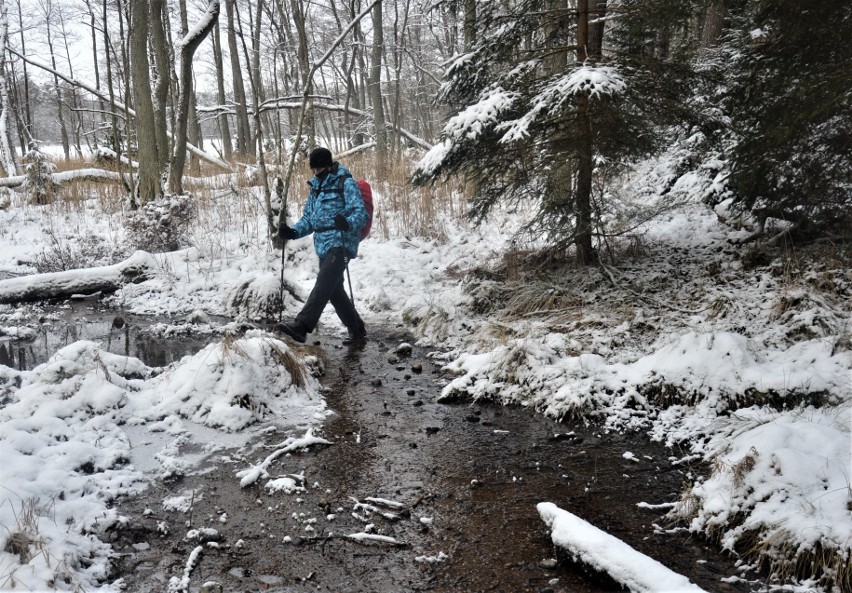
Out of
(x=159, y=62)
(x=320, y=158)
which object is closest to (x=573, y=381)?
(x=320, y=158)

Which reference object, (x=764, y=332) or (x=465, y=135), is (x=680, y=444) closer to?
(x=764, y=332)

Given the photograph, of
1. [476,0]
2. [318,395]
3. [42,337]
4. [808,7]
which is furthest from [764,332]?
[42,337]

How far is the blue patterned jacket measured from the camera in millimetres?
6023

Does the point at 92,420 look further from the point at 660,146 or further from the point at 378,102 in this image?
the point at 378,102

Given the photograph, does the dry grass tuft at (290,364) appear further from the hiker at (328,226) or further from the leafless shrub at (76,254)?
the leafless shrub at (76,254)

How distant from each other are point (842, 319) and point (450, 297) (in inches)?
154

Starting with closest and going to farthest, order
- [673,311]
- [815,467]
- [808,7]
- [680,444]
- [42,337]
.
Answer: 1. [815,467]
2. [680,444]
3. [808,7]
4. [673,311]
5. [42,337]

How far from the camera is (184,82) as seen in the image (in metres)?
9.97

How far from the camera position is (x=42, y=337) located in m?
6.70

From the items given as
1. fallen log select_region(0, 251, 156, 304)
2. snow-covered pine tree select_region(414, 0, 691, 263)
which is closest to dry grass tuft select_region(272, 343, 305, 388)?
snow-covered pine tree select_region(414, 0, 691, 263)

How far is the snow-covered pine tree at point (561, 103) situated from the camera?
5.36 meters

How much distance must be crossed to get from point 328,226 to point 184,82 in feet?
19.8

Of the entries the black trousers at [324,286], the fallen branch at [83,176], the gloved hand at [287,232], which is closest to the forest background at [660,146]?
the black trousers at [324,286]

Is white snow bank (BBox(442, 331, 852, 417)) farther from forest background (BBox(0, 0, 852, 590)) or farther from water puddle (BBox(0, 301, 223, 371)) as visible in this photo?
water puddle (BBox(0, 301, 223, 371))
